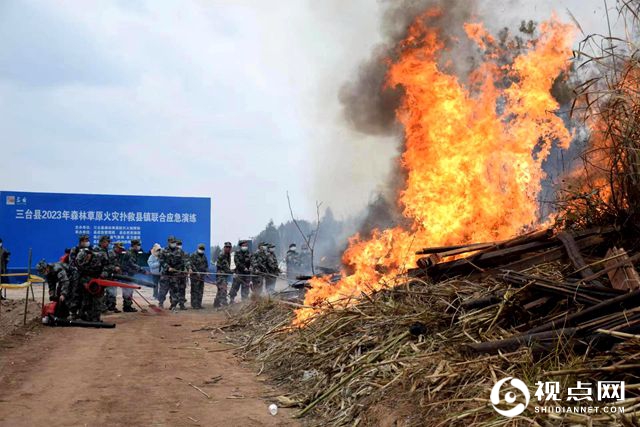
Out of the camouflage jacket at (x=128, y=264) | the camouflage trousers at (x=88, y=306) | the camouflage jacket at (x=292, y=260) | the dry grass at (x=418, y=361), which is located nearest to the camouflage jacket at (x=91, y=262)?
the camouflage trousers at (x=88, y=306)

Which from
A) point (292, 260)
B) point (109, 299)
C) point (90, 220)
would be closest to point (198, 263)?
point (109, 299)

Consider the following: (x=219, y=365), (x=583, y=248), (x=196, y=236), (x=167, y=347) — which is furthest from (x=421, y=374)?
(x=196, y=236)

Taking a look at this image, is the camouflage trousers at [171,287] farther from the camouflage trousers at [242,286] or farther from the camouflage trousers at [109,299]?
the camouflage trousers at [242,286]

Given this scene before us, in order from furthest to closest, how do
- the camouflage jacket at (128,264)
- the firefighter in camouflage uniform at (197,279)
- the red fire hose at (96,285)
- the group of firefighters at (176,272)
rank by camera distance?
1. the camouflage jacket at (128,264)
2. the firefighter in camouflage uniform at (197,279)
3. the group of firefighters at (176,272)
4. the red fire hose at (96,285)

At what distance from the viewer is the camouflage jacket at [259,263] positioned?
19188 mm

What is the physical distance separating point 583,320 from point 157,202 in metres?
24.1

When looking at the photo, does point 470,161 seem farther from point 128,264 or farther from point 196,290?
point 128,264

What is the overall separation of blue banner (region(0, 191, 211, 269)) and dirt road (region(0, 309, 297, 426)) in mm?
13857

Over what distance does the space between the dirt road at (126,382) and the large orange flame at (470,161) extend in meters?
2.26

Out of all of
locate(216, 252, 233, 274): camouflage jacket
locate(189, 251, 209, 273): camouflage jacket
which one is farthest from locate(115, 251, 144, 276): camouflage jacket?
locate(216, 252, 233, 274): camouflage jacket

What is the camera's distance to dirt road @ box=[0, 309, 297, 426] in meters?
6.27

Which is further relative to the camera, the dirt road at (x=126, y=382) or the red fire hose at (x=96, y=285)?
the red fire hose at (x=96, y=285)

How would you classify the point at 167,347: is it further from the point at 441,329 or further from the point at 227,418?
the point at 441,329

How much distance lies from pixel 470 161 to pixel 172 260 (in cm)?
1099
